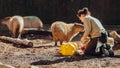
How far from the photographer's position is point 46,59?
1162cm

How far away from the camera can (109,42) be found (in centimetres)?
1316

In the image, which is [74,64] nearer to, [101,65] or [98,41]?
[101,65]

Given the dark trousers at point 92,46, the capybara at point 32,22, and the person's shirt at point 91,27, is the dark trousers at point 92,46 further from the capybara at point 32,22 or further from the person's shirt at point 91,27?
the capybara at point 32,22

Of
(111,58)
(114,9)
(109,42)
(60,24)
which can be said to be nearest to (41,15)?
(114,9)

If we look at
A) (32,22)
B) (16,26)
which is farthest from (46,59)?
(32,22)

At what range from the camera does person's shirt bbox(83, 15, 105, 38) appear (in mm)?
11914

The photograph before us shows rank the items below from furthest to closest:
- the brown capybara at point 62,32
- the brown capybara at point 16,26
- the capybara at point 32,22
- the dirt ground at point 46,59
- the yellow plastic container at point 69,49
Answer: the capybara at point 32,22 → the brown capybara at point 16,26 → the brown capybara at point 62,32 → the yellow plastic container at point 69,49 → the dirt ground at point 46,59

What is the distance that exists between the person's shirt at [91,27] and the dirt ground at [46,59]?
65 cm

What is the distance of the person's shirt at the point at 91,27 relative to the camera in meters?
11.9

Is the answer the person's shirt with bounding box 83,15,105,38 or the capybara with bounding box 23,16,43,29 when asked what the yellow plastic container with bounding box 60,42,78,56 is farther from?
the capybara with bounding box 23,16,43,29

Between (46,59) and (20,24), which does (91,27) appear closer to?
(46,59)

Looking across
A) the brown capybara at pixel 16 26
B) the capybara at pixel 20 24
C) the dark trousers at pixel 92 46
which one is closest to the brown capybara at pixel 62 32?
the capybara at pixel 20 24

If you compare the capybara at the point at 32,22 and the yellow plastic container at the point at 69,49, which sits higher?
the yellow plastic container at the point at 69,49

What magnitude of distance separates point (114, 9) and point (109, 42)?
309 inches
